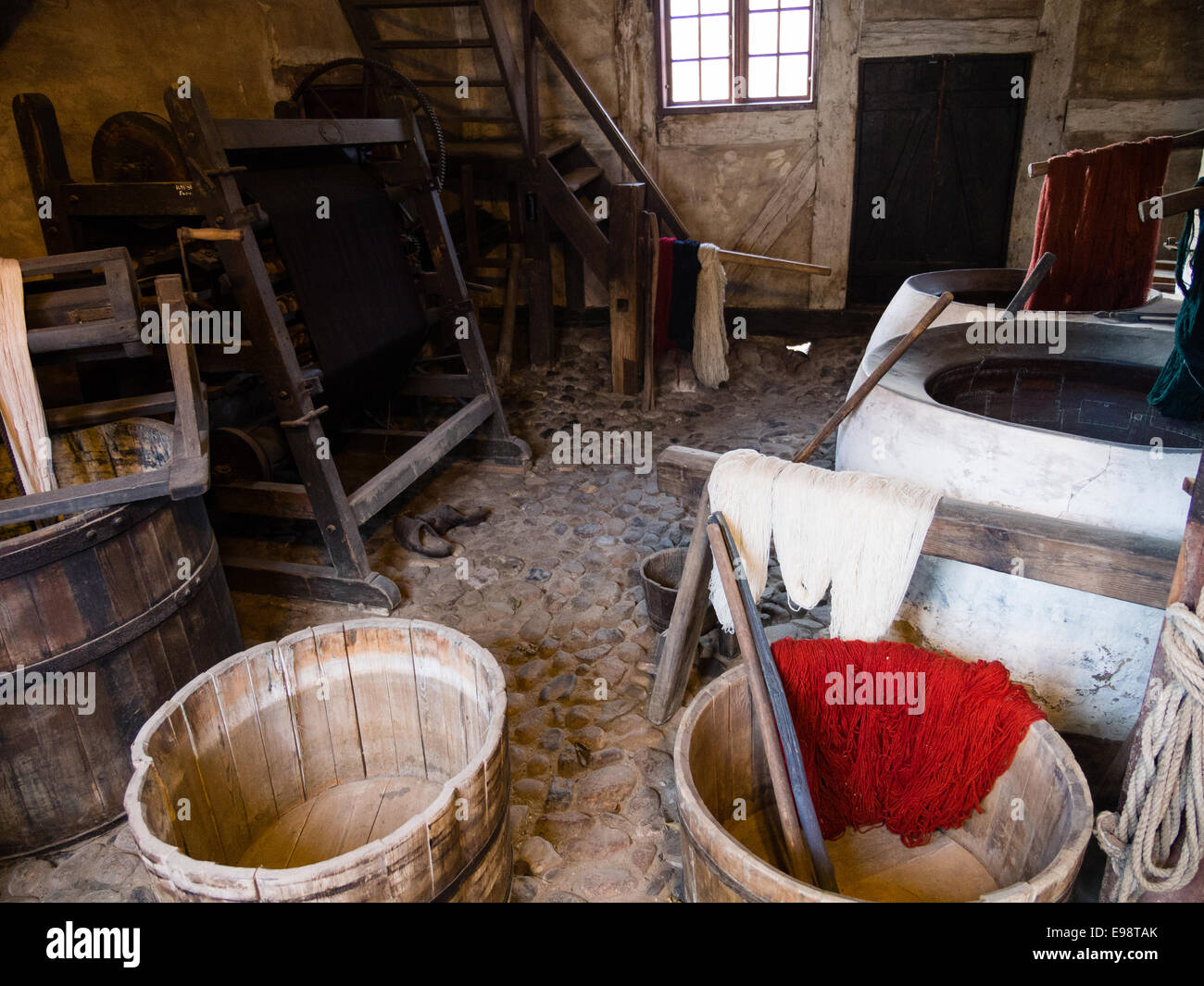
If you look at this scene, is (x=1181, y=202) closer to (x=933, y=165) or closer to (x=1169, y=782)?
(x=1169, y=782)

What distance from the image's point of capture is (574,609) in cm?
455

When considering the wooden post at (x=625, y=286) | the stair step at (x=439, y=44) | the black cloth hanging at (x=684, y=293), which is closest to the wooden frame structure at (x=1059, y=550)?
the wooden post at (x=625, y=286)

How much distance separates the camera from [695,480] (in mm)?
3242

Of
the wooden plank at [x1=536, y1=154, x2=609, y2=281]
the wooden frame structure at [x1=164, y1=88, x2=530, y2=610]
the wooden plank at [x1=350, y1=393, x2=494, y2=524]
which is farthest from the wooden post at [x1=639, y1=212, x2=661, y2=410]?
the wooden frame structure at [x1=164, y1=88, x2=530, y2=610]

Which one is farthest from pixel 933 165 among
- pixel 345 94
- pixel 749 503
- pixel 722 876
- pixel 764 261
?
pixel 722 876

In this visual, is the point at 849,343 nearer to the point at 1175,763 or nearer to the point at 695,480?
the point at 695,480

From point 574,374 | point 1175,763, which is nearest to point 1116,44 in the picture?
point 574,374

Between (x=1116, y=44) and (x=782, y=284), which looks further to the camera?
(x=782, y=284)

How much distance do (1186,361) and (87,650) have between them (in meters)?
4.11

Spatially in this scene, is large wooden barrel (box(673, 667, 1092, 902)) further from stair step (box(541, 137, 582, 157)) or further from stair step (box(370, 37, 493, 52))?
stair step (box(541, 137, 582, 157))

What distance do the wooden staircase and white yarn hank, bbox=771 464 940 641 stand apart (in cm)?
477

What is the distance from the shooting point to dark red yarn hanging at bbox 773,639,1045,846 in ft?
8.45

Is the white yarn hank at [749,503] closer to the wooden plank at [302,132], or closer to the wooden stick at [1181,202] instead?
the wooden stick at [1181,202]
